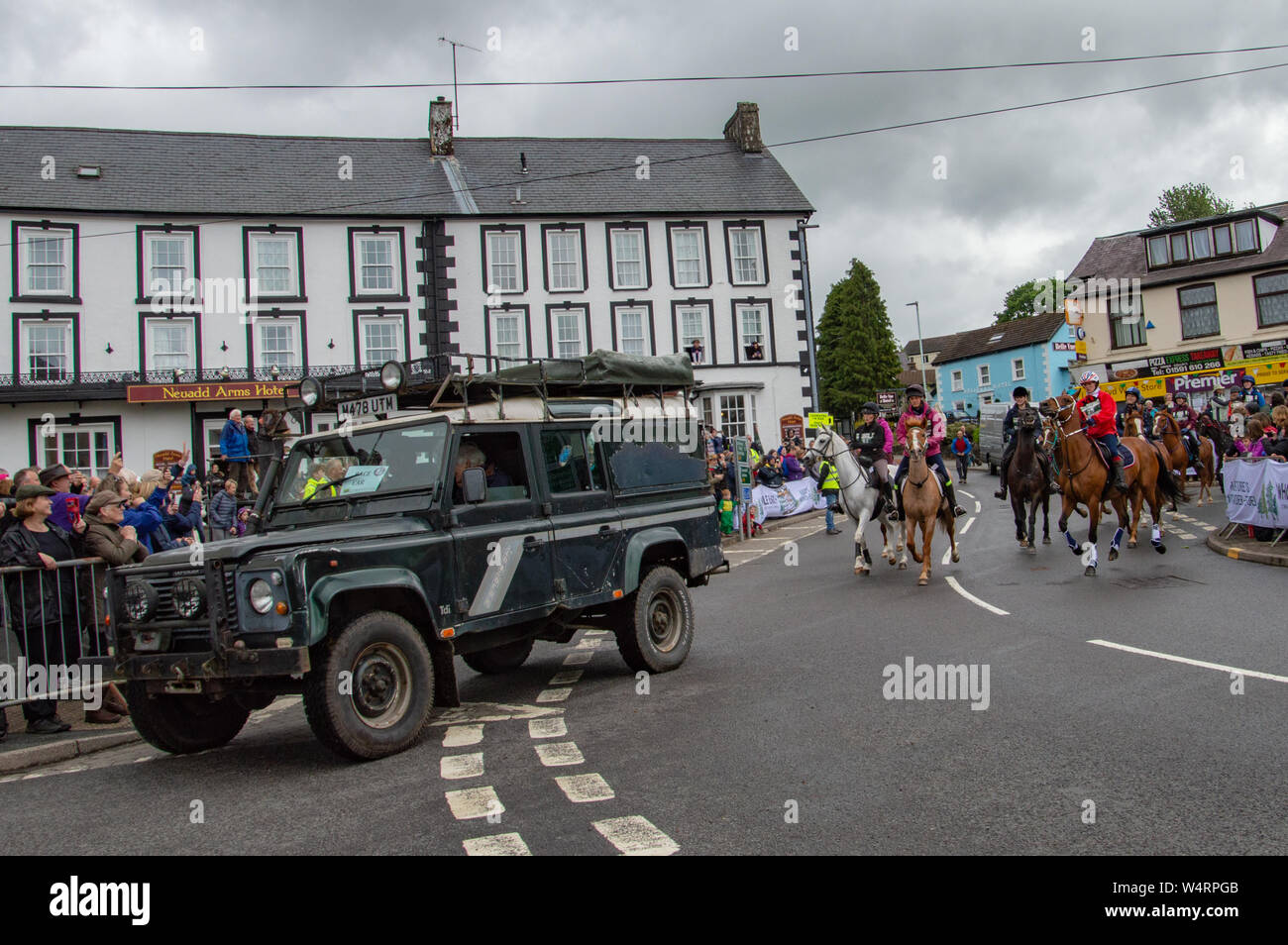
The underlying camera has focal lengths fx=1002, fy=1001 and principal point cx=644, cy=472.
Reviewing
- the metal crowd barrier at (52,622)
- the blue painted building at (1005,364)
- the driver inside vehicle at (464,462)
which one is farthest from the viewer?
the blue painted building at (1005,364)

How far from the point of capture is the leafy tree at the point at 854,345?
73.6m

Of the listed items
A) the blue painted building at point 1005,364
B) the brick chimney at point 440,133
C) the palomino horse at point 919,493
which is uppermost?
the brick chimney at point 440,133

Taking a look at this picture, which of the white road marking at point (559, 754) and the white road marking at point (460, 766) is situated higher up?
the white road marking at point (460, 766)

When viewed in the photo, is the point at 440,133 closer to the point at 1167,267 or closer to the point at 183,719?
the point at 1167,267

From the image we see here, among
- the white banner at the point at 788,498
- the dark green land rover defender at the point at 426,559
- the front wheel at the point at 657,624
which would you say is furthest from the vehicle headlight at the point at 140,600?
the white banner at the point at 788,498

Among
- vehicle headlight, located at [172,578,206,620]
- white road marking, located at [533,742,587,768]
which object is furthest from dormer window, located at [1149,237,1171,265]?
vehicle headlight, located at [172,578,206,620]

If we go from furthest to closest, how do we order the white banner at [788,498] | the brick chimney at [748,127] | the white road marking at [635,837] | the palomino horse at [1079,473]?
the brick chimney at [748,127]
the white banner at [788,498]
the palomino horse at [1079,473]
the white road marking at [635,837]

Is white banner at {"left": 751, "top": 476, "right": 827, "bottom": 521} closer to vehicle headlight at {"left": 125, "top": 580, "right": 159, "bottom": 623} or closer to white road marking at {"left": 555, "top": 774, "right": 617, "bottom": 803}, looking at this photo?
vehicle headlight at {"left": 125, "top": 580, "right": 159, "bottom": 623}

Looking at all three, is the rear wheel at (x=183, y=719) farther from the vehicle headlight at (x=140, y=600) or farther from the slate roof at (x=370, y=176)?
the slate roof at (x=370, y=176)

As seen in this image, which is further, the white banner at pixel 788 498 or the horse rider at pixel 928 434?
the white banner at pixel 788 498

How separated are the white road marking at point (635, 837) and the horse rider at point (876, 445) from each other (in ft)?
38.3

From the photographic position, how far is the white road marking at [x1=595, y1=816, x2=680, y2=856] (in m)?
4.46

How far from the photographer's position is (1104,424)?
49.5 feet
